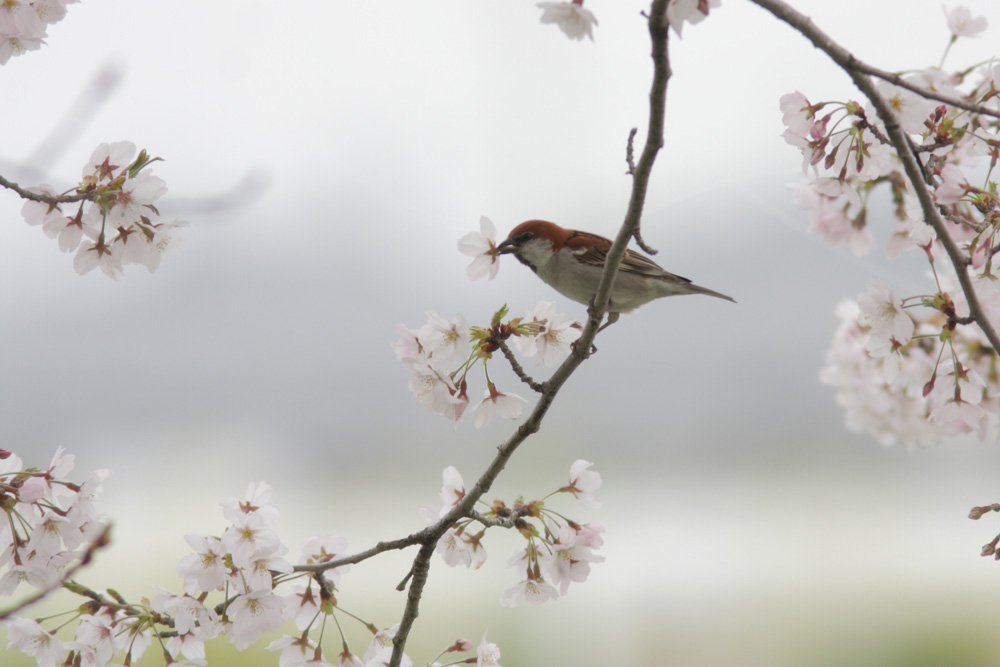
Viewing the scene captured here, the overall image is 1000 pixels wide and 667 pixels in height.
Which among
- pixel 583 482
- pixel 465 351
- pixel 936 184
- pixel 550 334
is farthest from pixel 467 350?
pixel 936 184

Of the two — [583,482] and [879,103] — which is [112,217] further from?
[879,103]

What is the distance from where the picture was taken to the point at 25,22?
36.9 inches

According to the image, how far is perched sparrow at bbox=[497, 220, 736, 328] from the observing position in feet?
4.95

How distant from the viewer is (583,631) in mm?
3387

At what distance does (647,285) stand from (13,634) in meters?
1.11

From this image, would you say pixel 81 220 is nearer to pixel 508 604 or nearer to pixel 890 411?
pixel 508 604

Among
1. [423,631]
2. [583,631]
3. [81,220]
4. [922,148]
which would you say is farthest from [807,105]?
[583,631]

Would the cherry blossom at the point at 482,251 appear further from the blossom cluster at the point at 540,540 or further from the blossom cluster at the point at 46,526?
the blossom cluster at the point at 46,526

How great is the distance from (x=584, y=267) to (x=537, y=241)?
13 centimetres

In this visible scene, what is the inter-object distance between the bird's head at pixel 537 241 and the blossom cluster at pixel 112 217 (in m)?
0.77

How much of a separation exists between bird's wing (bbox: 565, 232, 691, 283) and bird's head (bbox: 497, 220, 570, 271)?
0.03 m

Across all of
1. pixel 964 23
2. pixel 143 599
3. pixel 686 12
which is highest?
pixel 964 23

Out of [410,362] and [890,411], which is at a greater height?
[890,411]

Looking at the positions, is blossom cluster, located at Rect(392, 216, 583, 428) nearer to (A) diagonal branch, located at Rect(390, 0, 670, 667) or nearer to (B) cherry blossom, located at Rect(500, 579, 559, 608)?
(A) diagonal branch, located at Rect(390, 0, 670, 667)
